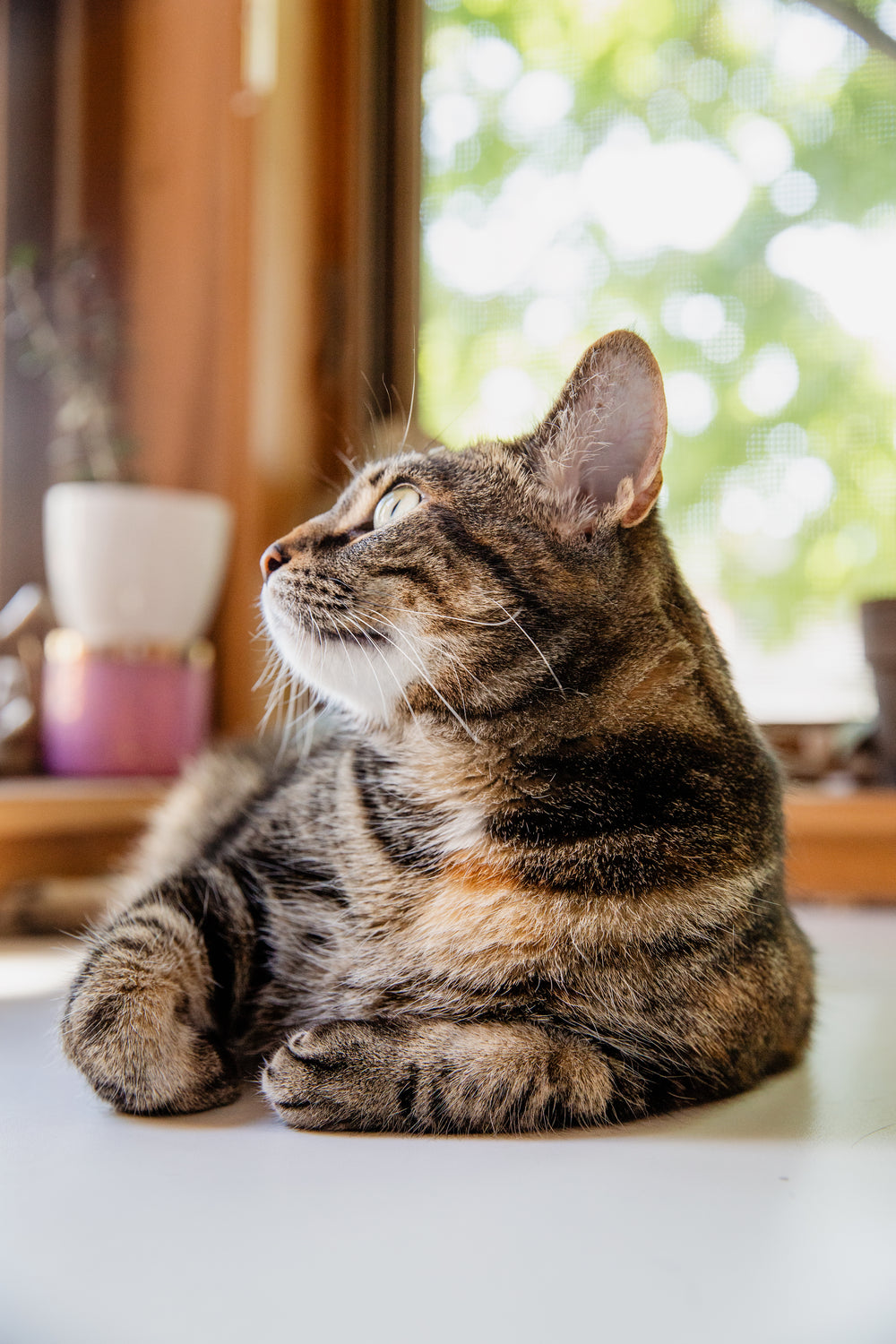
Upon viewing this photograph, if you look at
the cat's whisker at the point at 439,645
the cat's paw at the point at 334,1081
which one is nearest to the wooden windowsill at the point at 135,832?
the cat's whisker at the point at 439,645

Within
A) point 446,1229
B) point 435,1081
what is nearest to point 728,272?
point 435,1081

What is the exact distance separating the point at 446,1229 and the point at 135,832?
49.8 inches

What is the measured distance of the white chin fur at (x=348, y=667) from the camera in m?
0.87

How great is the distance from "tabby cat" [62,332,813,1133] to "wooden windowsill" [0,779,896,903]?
0.52m

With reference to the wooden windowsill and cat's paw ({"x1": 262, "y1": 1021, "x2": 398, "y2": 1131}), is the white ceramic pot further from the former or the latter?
cat's paw ({"x1": 262, "y1": 1021, "x2": 398, "y2": 1131})

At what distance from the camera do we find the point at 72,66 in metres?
2.07

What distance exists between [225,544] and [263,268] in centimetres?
61

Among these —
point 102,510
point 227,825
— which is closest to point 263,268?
point 102,510

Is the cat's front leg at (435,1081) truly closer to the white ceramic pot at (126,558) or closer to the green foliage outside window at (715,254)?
the white ceramic pot at (126,558)

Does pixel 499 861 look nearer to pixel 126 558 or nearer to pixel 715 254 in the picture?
pixel 126 558

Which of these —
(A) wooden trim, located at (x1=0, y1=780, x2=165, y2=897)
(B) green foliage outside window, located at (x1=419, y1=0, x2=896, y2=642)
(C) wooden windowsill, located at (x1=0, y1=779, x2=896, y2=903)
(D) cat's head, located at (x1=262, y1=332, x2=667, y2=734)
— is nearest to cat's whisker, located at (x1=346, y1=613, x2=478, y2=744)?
(D) cat's head, located at (x1=262, y1=332, x2=667, y2=734)

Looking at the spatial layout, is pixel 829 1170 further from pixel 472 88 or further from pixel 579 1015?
pixel 472 88

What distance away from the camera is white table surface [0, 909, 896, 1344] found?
52 cm

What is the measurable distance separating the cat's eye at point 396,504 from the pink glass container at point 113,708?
36.0 inches
